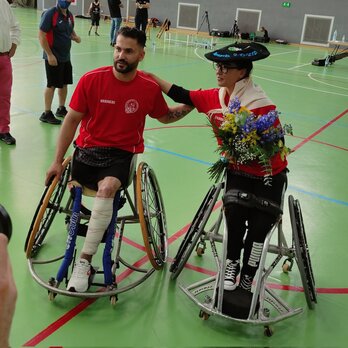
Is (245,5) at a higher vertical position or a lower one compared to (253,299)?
higher

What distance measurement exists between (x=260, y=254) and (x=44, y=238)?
1.49 metres

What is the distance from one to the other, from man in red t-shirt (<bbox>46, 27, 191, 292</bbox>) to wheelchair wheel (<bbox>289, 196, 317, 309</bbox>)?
Answer: 1004 millimetres

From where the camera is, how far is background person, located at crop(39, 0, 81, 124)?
494 centimetres

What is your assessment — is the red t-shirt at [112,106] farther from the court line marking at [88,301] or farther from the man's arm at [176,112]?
the court line marking at [88,301]

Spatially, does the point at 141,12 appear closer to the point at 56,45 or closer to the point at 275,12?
the point at 56,45

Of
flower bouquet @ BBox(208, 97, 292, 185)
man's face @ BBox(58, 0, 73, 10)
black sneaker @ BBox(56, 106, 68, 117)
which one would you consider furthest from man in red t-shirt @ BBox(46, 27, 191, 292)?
black sneaker @ BBox(56, 106, 68, 117)

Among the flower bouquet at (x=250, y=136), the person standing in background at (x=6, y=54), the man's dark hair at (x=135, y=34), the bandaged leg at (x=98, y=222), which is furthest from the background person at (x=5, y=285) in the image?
the person standing in background at (x=6, y=54)

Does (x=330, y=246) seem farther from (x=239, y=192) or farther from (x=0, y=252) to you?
(x=0, y=252)

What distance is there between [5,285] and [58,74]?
188 inches

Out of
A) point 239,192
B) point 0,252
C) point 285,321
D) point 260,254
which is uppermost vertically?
point 0,252

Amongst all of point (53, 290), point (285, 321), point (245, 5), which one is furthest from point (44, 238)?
point (245, 5)

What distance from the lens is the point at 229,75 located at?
8.20ft

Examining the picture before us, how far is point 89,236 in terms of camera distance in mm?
2430

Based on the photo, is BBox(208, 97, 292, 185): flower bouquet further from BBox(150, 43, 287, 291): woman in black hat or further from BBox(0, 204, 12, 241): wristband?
BBox(0, 204, 12, 241): wristband
